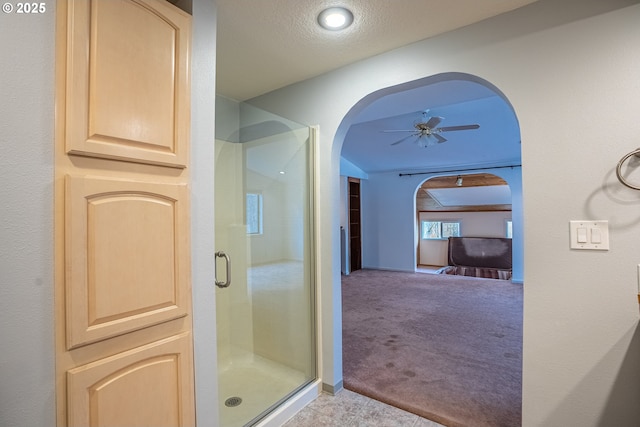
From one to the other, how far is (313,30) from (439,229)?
796cm

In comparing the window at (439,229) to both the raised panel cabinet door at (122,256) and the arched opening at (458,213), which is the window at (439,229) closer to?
the arched opening at (458,213)

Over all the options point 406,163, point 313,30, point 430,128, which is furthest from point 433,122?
point 406,163

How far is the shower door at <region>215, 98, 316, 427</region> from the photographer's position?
2.27 meters

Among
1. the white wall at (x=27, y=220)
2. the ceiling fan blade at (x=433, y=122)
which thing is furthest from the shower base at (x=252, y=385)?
the ceiling fan blade at (x=433, y=122)

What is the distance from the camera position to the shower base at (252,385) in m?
1.83

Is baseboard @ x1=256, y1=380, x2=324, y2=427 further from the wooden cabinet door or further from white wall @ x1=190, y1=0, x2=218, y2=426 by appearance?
the wooden cabinet door

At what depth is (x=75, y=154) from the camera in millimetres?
960

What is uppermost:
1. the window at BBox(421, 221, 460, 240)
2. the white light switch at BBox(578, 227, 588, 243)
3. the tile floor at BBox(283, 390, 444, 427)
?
the white light switch at BBox(578, 227, 588, 243)

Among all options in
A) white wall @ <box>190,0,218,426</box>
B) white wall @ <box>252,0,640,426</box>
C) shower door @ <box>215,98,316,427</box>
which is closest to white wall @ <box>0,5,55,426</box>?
white wall @ <box>190,0,218,426</box>

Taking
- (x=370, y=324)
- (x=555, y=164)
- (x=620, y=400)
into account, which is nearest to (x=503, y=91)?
(x=555, y=164)

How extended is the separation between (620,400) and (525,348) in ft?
1.18

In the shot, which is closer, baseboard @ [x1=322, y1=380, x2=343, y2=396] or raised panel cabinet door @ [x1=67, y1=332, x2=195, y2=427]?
raised panel cabinet door @ [x1=67, y1=332, x2=195, y2=427]

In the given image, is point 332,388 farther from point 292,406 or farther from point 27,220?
point 27,220

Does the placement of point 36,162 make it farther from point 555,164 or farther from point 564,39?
point 564,39
